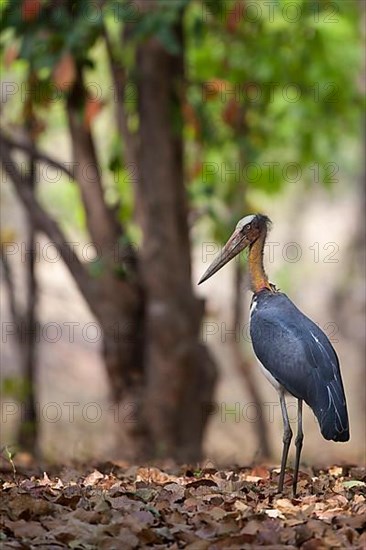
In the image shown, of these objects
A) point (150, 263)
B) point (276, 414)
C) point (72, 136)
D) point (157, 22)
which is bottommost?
point (276, 414)

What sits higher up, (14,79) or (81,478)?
(14,79)

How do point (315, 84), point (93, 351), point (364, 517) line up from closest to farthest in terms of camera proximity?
point (364, 517) < point (315, 84) < point (93, 351)

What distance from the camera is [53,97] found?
10.1 meters

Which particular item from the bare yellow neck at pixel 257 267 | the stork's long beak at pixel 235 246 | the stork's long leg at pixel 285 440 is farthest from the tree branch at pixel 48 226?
the stork's long leg at pixel 285 440

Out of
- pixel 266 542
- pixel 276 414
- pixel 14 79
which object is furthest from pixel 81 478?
pixel 276 414

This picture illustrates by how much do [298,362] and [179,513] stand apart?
1037mm

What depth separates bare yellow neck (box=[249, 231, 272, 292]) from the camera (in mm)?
6383

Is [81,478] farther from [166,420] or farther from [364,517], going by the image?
[166,420]

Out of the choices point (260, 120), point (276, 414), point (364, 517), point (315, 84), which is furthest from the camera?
point (276, 414)

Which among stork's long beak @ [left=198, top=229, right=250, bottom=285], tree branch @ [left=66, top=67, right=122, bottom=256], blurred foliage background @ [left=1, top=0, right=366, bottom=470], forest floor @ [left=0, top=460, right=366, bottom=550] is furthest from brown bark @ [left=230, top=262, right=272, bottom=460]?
forest floor @ [left=0, top=460, right=366, bottom=550]

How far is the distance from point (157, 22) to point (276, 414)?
42.3 ft

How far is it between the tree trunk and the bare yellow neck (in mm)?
3931

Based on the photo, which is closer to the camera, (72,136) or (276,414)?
(72,136)

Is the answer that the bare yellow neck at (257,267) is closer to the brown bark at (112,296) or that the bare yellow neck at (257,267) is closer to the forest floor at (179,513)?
the forest floor at (179,513)
